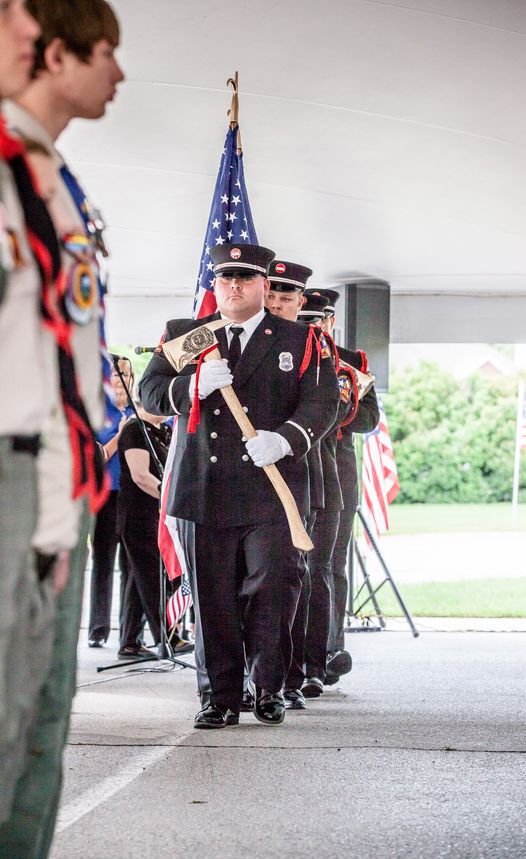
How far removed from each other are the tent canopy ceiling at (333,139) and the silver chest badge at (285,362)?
173 cm

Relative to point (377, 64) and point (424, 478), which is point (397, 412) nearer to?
point (424, 478)

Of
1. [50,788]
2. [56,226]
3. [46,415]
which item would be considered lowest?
[50,788]

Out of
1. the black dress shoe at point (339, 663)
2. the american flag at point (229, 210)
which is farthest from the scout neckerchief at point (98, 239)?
the black dress shoe at point (339, 663)

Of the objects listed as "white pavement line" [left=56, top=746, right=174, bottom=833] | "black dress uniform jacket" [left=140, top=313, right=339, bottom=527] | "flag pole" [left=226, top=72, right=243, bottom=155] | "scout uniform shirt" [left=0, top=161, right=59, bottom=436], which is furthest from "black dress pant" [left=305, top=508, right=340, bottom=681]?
"scout uniform shirt" [left=0, top=161, right=59, bottom=436]

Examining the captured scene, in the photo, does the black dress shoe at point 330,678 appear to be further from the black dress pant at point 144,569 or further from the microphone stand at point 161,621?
the black dress pant at point 144,569

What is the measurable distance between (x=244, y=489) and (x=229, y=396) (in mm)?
376

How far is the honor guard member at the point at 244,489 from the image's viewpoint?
5.01 meters

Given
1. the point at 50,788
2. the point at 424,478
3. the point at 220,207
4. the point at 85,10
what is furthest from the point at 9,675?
the point at 424,478

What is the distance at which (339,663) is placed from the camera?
Result: 677 centimetres

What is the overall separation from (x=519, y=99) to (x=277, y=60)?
140 centimetres

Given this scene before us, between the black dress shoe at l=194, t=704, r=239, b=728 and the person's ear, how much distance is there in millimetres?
3217

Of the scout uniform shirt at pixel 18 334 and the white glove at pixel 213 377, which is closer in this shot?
the scout uniform shirt at pixel 18 334

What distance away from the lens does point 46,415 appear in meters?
2.01

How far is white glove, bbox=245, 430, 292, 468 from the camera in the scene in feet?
16.2
